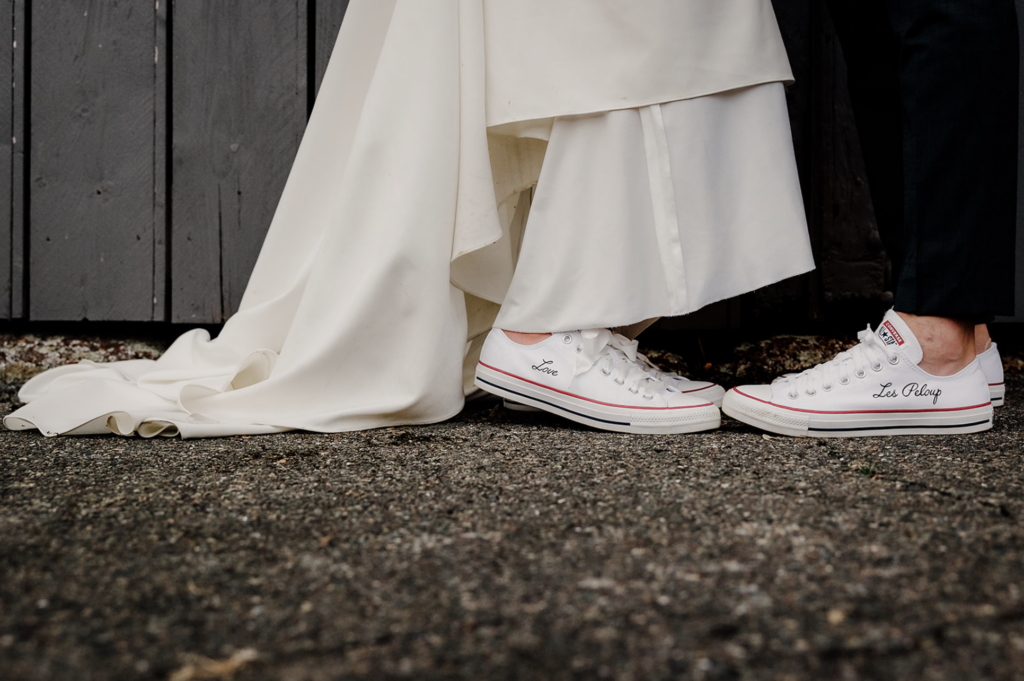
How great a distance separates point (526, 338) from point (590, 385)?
13 cm

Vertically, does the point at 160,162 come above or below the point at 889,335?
above

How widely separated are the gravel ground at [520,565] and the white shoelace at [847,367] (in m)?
0.13

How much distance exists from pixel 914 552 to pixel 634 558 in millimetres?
211

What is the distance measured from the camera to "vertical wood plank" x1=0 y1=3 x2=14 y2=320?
4.76 feet

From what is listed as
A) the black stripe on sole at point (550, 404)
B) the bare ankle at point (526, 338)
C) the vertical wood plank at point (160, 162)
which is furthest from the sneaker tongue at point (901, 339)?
the vertical wood plank at point (160, 162)

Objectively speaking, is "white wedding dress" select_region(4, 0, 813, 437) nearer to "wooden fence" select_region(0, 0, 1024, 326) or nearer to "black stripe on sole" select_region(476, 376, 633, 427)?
"black stripe on sole" select_region(476, 376, 633, 427)

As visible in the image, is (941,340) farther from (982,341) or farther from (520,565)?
(520,565)

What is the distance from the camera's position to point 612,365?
1.02 metres

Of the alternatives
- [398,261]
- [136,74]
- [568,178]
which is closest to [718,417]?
[568,178]

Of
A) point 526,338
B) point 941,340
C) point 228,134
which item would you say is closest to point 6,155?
point 228,134

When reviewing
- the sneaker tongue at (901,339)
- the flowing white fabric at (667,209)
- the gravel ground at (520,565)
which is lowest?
the gravel ground at (520,565)

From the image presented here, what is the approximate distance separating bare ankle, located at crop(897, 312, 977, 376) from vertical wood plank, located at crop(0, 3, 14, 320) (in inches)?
70.3

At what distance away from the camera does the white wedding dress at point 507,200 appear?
97cm

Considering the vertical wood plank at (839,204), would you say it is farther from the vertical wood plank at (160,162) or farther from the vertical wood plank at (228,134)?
the vertical wood plank at (160,162)
